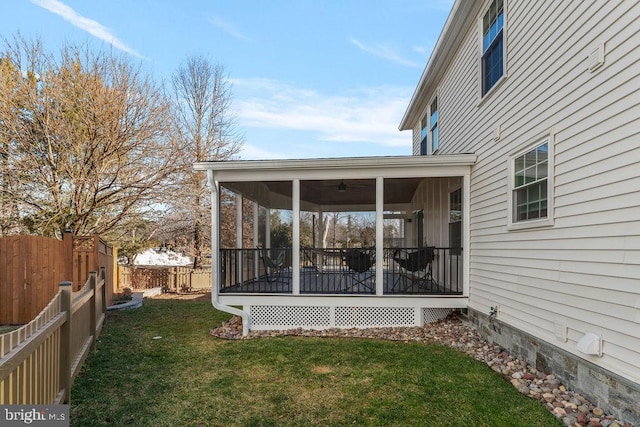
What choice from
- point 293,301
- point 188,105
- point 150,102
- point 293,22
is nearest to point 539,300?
point 293,301

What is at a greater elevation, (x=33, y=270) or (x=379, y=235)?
(x=379, y=235)

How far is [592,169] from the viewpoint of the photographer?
343cm

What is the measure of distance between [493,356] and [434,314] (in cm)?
190

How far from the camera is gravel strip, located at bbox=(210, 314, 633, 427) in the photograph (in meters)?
3.25

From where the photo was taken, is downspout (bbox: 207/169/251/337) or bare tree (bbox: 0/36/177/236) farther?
bare tree (bbox: 0/36/177/236)

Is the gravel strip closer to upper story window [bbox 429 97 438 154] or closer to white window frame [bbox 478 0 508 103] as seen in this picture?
white window frame [bbox 478 0 508 103]

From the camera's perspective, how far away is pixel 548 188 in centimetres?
413

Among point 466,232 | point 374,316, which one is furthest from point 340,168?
point 374,316

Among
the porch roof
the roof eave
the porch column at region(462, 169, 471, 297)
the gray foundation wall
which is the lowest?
the gray foundation wall

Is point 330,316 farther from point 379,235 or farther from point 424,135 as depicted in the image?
point 424,135

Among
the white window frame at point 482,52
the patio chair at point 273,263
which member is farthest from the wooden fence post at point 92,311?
the white window frame at point 482,52

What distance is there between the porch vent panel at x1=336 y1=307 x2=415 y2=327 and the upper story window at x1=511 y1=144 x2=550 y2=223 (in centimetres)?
266

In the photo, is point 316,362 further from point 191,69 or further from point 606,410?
point 191,69

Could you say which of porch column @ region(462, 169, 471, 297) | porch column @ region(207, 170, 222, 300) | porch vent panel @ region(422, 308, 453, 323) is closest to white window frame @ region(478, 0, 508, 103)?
porch column @ region(462, 169, 471, 297)
